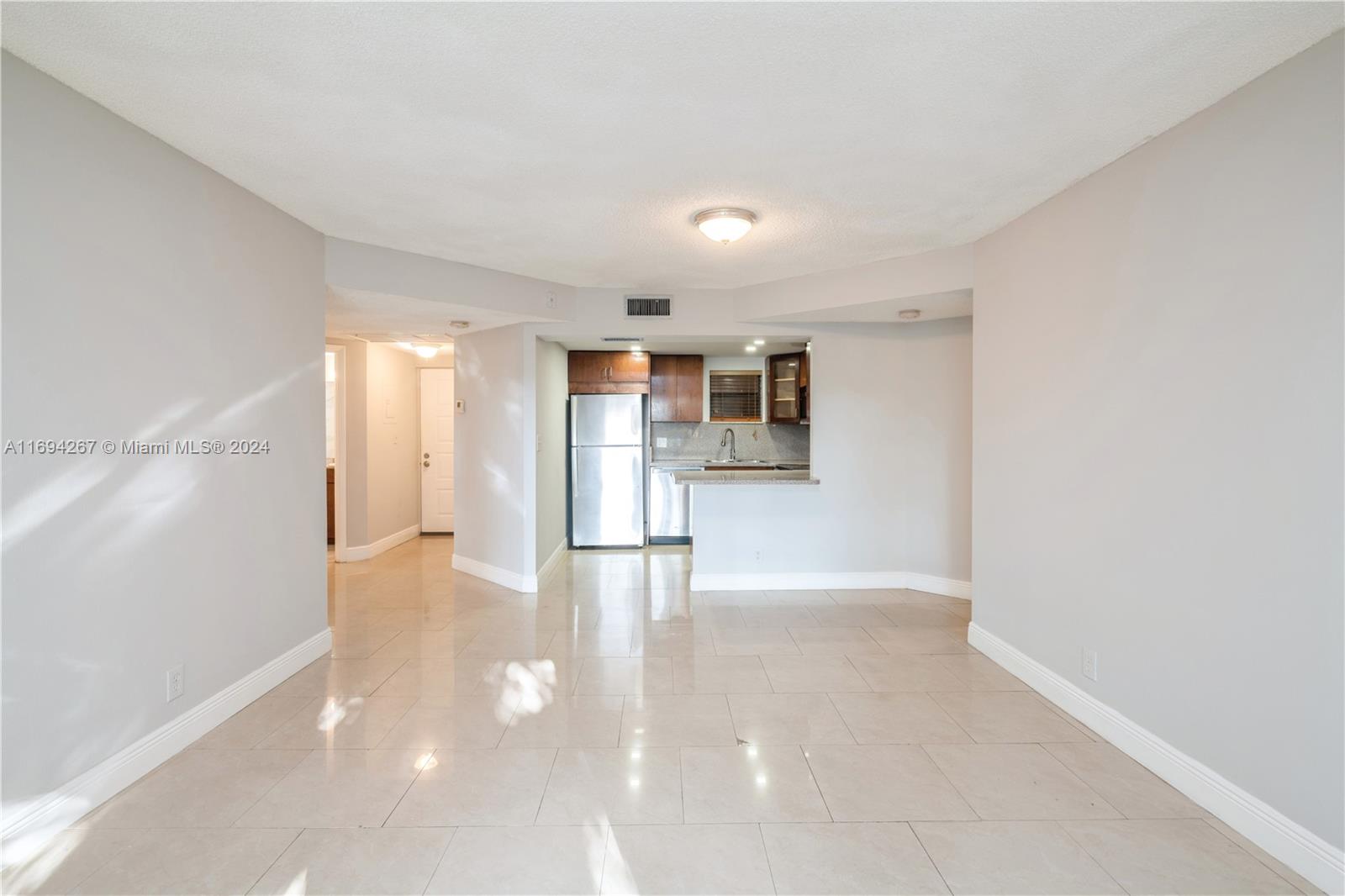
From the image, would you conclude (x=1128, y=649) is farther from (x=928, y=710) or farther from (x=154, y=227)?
(x=154, y=227)

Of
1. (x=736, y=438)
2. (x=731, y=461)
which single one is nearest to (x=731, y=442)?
(x=736, y=438)

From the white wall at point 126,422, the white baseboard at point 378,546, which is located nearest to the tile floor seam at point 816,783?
the white wall at point 126,422

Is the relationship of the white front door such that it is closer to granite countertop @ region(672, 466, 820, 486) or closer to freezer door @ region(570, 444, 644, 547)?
freezer door @ region(570, 444, 644, 547)

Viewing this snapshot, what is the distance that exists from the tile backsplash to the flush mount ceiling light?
402cm

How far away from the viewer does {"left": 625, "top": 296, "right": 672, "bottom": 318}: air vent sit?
527 centimetres

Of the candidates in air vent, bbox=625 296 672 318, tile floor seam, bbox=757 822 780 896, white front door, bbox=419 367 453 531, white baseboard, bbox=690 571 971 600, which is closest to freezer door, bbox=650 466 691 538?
white baseboard, bbox=690 571 971 600

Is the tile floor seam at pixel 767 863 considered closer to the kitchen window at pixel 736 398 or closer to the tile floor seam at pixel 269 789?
the tile floor seam at pixel 269 789

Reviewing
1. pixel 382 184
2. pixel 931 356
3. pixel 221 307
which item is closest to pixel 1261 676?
pixel 931 356

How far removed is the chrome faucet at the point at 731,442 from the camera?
730 centimetres

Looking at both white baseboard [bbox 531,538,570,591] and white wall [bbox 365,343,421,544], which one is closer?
white baseboard [bbox 531,538,570,591]

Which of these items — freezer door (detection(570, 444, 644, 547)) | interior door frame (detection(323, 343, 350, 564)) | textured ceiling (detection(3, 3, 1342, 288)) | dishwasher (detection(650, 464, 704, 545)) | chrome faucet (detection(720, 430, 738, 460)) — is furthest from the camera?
chrome faucet (detection(720, 430, 738, 460))

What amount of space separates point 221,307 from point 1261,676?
437 centimetres

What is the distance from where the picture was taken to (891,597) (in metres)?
5.08

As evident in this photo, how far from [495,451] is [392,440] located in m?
2.33
